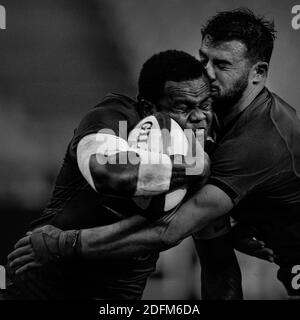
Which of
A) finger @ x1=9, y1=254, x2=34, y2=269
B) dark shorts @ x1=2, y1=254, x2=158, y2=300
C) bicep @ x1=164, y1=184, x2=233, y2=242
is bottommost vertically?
dark shorts @ x1=2, y1=254, x2=158, y2=300

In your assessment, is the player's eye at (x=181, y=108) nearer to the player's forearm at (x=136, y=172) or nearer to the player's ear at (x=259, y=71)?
the player's forearm at (x=136, y=172)

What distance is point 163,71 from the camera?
2430 millimetres

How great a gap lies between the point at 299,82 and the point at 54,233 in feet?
3.65

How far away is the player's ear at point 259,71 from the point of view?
99.7 inches

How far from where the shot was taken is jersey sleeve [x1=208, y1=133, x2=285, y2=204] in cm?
245

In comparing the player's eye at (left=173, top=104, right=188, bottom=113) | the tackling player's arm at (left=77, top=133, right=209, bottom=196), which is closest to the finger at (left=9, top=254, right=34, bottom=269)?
the tackling player's arm at (left=77, top=133, right=209, bottom=196)

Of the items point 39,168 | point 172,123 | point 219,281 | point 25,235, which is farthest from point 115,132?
point 219,281

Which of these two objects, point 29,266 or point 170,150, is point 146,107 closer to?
point 170,150

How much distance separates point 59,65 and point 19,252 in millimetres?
733

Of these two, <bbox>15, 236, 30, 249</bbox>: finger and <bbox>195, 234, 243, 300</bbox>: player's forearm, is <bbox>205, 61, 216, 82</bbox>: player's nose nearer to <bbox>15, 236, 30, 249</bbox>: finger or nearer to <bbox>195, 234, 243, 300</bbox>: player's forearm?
<bbox>195, 234, 243, 300</bbox>: player's forearm

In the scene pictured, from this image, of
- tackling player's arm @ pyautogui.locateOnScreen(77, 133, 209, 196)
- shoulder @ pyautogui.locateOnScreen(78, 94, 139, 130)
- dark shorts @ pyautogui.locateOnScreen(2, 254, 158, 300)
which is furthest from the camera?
dark shorts @ pyautogui.locateOnScreen(2, 254, 158, 300)

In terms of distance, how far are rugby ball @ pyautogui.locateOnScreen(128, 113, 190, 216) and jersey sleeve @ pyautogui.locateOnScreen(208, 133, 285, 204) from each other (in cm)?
17

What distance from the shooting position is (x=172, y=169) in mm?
2316
